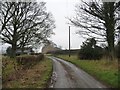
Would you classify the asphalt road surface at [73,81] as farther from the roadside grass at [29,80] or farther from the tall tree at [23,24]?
the tall tree at [23,24]

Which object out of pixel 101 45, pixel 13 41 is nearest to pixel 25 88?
pixel 101 45

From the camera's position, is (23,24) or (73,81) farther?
(23,24)

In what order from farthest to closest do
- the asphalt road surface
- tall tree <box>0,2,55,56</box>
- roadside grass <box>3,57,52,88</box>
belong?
tall tree <box>0,2,55,56</box> < the asphalt road surface < roadside grass <box>3,57,52,88</box>

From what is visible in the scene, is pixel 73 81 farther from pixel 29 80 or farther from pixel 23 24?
pixel 23 24

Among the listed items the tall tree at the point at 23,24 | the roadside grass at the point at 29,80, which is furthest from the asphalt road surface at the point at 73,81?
the tall tree at the point at 23,24

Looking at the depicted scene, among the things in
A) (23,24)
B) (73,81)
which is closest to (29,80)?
(73,81)

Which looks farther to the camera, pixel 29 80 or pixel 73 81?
pixel 73 81

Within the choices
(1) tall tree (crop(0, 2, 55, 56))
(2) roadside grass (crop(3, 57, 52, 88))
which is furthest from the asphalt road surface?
(1) tall tree (crop(0, 2, 55, 56))

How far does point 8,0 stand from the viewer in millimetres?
44562

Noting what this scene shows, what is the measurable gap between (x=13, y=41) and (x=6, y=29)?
2.24 m

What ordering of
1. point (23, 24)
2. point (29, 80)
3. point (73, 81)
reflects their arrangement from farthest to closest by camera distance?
point (23, 24) → point (73, 81) → point (29, 80)

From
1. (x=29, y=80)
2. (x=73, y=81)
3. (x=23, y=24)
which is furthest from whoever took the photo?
(x=23, y=24)

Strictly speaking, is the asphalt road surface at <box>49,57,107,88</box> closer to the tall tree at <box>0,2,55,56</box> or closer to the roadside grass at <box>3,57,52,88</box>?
the roadside grass at <box>3,57,52,88</box>

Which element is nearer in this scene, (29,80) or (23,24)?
(29,80)
